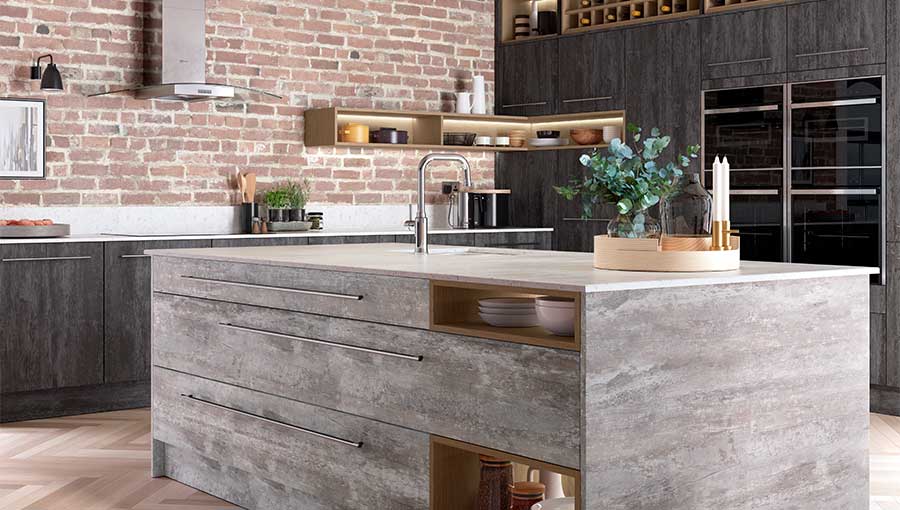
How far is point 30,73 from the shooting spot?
6.13 metres

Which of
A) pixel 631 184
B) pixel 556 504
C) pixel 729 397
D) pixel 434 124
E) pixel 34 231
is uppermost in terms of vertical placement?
pixel 434 124

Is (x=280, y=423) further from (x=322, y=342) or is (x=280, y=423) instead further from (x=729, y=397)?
(x=729, y=397)

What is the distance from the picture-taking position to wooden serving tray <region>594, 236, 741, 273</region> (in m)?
3.19

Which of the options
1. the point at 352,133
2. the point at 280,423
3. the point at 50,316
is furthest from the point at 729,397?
the point at 352,133

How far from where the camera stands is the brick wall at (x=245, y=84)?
629 cm

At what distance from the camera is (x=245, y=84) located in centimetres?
704

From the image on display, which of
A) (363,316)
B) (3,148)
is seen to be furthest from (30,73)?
(363,316)

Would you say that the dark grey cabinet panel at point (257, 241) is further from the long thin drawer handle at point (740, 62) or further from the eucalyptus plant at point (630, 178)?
the eucalyptus plant at point (630, 178)

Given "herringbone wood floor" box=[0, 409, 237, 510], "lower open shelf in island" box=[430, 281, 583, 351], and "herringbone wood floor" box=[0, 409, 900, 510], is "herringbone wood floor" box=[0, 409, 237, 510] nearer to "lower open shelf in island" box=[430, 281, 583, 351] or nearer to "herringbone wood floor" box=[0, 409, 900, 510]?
"herringbone wood floor" box=[0, 409, 900, 510]

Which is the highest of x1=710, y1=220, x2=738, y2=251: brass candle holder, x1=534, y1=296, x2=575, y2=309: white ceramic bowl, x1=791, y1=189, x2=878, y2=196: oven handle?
x1=791, y1=189, x2=878, y2=196: oven handle

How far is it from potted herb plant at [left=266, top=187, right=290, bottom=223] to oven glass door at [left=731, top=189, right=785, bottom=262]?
2698mm

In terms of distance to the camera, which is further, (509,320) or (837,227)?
(837,227)

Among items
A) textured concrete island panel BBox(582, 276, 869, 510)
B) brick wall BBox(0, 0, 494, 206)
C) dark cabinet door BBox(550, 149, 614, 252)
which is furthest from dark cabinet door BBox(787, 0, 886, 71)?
textured concrete island panel BBox(582, 276, 869, 510)

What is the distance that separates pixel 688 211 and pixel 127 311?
3527mm
